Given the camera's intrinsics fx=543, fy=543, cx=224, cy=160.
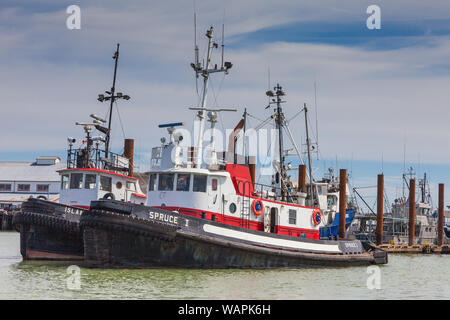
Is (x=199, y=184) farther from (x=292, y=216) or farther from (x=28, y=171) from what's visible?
(x=28, y=171)

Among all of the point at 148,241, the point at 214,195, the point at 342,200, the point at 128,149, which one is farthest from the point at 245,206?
the point at 342,200

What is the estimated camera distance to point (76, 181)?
76.8 feet

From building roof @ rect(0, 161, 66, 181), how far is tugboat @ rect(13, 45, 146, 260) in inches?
1718

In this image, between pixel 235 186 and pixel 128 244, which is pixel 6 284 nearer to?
pixel 128 244

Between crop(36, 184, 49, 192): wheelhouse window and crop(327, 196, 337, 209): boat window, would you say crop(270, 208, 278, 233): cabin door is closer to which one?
crop(327, 196, 337, 209): boat window

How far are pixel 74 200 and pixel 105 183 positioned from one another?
1.48 m

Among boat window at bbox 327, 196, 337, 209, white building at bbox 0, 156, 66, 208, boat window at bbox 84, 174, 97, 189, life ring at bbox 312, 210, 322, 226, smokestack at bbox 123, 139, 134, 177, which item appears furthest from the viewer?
white building at bbox 0, 156, 66, 208

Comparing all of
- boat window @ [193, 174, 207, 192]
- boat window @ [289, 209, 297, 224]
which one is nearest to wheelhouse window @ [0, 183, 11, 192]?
boat window @ [289, 209, 297, 224]

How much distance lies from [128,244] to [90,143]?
28.6 ft

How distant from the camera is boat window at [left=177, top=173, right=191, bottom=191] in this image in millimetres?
19188

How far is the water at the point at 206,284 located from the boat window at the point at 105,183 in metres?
4.29

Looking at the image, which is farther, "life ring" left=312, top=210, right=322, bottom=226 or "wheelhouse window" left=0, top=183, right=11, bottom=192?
"wheelhouse window" left=0, top=183, right=11, bottom=192

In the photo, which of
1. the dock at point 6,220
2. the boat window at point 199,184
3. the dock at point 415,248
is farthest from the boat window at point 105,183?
the dock at point 6,220

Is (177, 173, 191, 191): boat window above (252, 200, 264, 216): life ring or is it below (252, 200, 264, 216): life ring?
above
